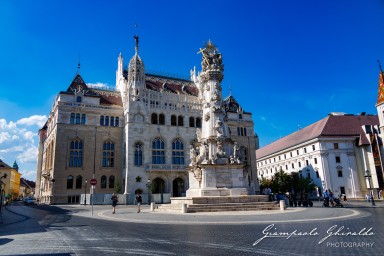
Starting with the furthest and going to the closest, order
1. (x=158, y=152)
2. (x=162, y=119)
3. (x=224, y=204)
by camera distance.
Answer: (x=162, y=119) → (x=158, y=152) → (x=224, y=204)

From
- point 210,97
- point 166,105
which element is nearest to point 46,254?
point 210,97

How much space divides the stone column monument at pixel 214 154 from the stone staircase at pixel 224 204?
0.96 m

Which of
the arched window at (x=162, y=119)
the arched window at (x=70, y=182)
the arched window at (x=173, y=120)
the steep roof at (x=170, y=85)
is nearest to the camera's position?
the arched window at (x=70, y=182)

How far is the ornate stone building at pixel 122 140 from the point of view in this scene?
4900 centimetres

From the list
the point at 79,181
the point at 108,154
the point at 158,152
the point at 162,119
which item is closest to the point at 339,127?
the point at 162,119

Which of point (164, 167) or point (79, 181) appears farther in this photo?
point (164, 167)

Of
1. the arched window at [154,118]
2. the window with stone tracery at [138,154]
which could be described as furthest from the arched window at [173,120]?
the window with stone tracery at [138,154]

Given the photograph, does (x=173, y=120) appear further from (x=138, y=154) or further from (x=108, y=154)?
(x=108, y=154)

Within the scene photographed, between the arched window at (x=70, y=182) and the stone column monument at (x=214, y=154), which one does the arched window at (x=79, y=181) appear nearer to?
the arched window at (x=70, y=182)

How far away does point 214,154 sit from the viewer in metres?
22.9

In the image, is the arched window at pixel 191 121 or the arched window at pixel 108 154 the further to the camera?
the arched window at pixel 191 121

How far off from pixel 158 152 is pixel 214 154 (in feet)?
105

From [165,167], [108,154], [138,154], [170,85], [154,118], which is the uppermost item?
[170,85]

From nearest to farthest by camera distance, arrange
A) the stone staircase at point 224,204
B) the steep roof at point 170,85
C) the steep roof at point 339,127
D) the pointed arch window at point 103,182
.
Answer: the stone staircase at point 224,204 → the pointed arch window at point 103,182 → the steep roof at point 339,127 → the steep roof at point 170,85
